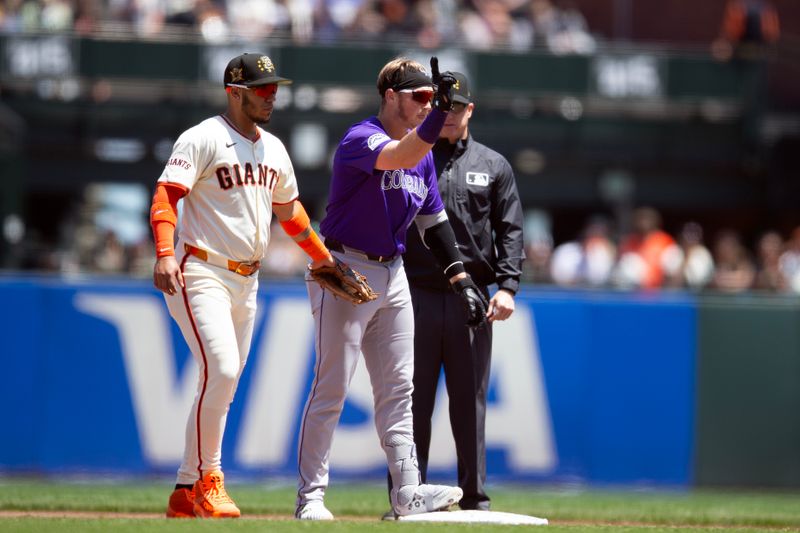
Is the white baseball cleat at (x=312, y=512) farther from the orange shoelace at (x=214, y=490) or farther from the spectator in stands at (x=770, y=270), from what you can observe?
the spectator in stands at (x=770, y=270)

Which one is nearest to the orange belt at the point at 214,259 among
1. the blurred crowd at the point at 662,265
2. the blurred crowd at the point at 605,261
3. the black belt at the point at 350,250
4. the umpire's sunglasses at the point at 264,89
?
the black belt at the point at 350,250

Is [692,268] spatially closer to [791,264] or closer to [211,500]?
[791,264]

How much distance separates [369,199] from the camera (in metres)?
6.12

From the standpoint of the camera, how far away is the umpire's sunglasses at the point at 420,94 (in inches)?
239

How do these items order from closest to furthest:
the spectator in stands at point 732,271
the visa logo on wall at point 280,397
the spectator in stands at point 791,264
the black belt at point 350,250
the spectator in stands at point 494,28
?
1. the black belt at point 350,250
2. the visa logo on wall at point 280,397
3. the spectator in stands at point 732,271
4. the spectator in stands at point 791,264
5. the spectator in stands at point 494,28

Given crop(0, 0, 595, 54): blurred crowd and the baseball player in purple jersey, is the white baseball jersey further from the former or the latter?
crop(0, 0, 595, 54): blurred crowd

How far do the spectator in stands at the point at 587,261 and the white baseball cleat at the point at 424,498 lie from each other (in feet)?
22.8

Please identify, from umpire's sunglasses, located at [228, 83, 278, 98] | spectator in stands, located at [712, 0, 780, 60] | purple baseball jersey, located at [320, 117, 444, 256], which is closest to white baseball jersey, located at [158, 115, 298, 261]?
umpire's sunglasses, located at [228, 83, 278, 98]

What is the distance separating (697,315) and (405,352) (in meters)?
4.67

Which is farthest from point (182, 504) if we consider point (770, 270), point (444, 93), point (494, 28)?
point (494, 28)

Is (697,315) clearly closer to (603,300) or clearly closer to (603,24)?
(603,300)

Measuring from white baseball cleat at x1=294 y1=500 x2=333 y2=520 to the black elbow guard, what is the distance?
1317mm

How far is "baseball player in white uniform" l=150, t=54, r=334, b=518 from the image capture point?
592 cm

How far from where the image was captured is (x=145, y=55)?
49.9ft
